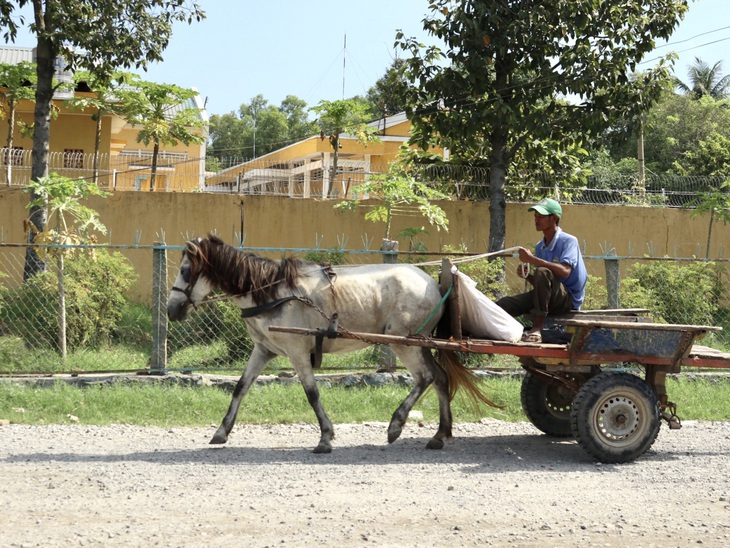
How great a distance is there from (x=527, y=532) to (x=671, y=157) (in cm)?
3872

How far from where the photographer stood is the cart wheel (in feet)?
25.2

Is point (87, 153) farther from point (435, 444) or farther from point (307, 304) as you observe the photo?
point (435, 444)

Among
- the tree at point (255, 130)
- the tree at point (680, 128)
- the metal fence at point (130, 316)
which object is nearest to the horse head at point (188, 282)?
the metal fence at point (130, 316)

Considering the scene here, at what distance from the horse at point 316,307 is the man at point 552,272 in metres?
0.90

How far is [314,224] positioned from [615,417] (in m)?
10.1

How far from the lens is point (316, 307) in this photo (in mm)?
8328

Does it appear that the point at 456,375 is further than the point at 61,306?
No

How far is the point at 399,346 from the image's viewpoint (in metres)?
8.45

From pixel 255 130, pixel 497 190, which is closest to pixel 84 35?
pixel 497 190

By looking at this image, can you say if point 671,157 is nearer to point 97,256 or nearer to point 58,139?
point 58,139

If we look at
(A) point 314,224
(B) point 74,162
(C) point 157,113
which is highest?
(C) point 157,113

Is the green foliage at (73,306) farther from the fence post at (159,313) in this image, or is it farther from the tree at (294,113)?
the tree at (294,113)

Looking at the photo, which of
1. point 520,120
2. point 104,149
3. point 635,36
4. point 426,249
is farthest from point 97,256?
point 104,149

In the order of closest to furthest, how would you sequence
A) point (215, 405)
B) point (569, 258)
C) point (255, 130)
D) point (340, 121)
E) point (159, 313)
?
point (569, 258) → point (215, 405) → point (159, 313) → point (340, 121) → point (255, 130)
